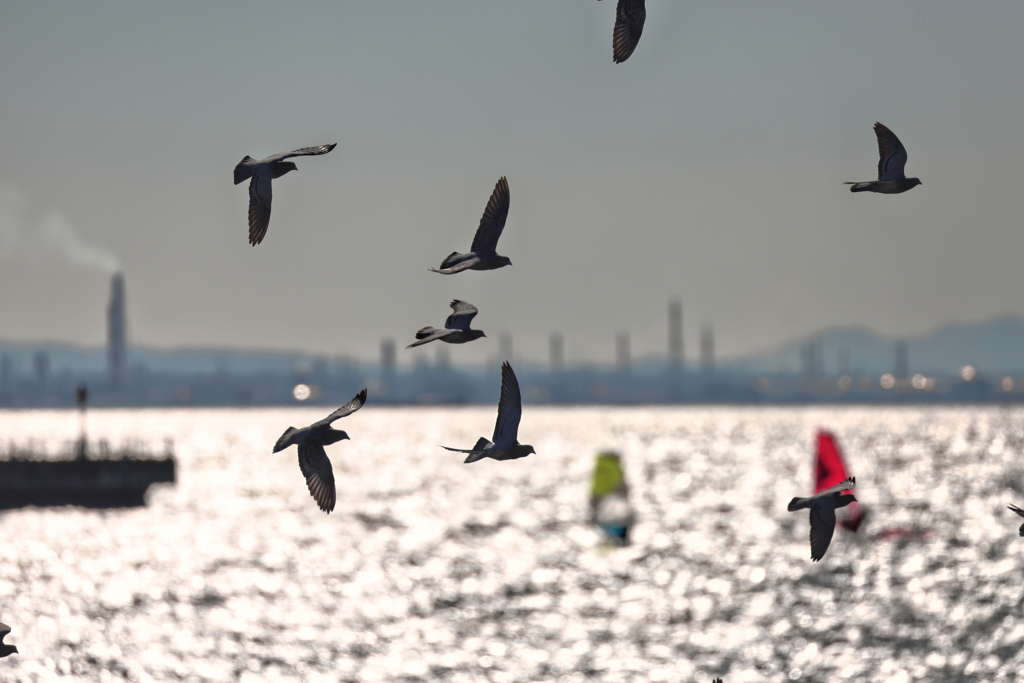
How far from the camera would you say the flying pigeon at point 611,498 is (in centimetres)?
9862

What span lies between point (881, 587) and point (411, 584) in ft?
92.1

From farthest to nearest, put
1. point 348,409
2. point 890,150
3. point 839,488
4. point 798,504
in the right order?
1. point 890,150
2. point 839,488
3. point 798,504
4. point 348,409

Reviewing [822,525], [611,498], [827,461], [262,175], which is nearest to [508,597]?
[611,498]

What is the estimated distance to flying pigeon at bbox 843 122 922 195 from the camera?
13742 millimetres

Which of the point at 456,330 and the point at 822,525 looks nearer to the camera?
the point at 456,330

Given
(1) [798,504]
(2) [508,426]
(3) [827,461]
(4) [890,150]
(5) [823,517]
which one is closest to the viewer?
(1) [798,504]

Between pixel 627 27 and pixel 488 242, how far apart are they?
2.43m

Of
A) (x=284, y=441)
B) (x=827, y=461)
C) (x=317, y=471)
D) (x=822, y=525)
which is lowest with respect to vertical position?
(x=827, y=461)

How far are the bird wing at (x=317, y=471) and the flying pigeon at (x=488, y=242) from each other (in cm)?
198

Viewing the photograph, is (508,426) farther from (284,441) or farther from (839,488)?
(839,488)

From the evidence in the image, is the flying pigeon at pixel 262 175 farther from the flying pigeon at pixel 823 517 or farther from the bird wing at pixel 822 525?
the bird wing at pixel 822 525

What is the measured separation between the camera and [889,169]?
14227mm

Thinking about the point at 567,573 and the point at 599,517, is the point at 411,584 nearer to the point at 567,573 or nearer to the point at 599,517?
the point at 567,573

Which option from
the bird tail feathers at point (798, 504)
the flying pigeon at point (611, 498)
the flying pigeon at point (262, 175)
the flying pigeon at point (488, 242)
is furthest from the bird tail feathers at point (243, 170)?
the flying pigeon at point (611, 498)
